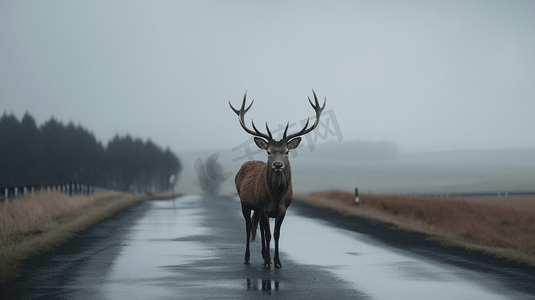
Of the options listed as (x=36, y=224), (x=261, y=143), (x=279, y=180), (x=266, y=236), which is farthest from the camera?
(x=36, y=224)

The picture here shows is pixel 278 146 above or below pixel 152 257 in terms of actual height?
above

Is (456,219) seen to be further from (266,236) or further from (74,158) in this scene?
(74,158)

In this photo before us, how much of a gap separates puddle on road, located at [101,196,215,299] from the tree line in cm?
7513

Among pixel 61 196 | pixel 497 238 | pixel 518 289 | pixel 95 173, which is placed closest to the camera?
pixel 518 289

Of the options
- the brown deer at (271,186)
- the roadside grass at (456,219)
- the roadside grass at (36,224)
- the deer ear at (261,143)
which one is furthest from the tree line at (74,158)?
the deer ear at (261,143)

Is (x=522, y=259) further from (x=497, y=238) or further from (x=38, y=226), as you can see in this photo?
(x=38, y=226)

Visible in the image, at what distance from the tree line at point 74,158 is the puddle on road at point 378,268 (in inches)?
3160

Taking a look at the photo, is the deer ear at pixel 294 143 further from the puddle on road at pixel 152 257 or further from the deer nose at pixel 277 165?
the puddle on road at pixel 152 257

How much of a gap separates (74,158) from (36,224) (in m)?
105

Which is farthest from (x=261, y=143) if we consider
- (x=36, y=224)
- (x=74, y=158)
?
(x=74, y=158)

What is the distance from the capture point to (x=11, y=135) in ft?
351

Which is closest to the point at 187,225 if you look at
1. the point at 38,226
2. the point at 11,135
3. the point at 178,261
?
the point at 38,226

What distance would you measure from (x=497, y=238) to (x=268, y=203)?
326 inches

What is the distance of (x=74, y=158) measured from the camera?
11906 cm
